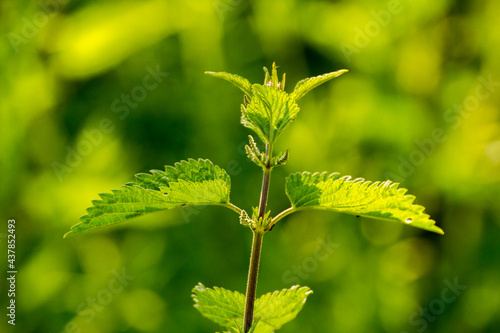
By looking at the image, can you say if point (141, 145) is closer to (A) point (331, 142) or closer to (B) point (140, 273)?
(B) point (140, 273)

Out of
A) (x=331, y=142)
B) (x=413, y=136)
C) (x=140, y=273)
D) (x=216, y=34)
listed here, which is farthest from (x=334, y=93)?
(x=140, y=273)

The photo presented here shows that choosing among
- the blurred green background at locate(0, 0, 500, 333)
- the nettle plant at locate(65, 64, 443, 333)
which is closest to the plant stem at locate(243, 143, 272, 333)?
the nettle plant at locate(65, 64, 443, 333)

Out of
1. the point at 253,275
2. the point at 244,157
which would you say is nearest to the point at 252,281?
the point at 253,275

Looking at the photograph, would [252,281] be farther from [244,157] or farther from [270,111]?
[244,157]

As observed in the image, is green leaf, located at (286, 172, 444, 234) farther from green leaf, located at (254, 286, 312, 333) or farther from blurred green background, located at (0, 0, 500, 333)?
blurred green background, located at (0, 0, 500, 333)

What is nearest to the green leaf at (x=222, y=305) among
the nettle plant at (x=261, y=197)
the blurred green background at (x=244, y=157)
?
the nettle plant at (x=261, y=197)

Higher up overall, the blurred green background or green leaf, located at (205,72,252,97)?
the blurred green background

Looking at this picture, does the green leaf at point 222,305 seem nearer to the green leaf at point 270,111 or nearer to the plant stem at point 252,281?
the plant stem at point 252,281
